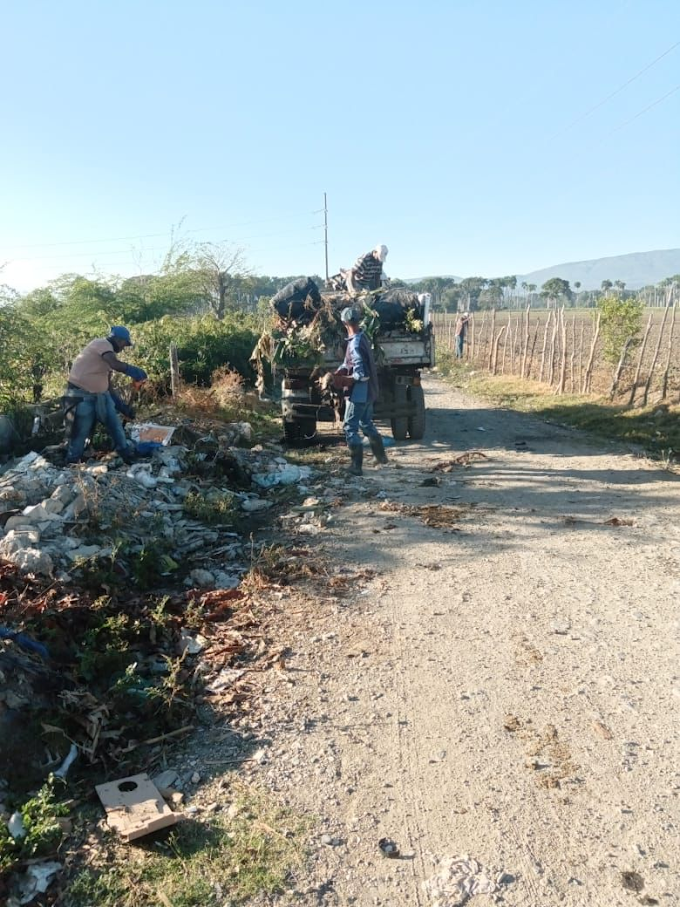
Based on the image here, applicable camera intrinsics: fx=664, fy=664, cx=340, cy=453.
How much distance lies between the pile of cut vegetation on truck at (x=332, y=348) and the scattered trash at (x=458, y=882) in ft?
22.7

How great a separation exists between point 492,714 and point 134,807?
1.66 metres

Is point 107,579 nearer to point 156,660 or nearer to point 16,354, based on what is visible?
point 156,660

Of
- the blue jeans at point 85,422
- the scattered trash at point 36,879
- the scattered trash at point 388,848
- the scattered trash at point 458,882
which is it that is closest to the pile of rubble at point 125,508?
the blue jeans at point 85,422

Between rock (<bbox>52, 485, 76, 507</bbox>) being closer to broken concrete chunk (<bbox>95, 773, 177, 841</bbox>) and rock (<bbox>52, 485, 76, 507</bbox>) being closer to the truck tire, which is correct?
broken concrete chunk (<bbox>95, 773, 177, 841</bbox>)

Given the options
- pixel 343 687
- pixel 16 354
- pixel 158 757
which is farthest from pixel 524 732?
pixel 16 354

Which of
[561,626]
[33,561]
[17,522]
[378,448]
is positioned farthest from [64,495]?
[561,626]

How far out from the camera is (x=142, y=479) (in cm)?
670

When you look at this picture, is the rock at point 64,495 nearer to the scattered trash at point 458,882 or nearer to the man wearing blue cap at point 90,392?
the man wearing blue cap at point 90,392

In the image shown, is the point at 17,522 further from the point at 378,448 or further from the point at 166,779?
the point at 378,448

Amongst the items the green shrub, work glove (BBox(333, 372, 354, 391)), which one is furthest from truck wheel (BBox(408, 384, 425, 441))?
the green shrub

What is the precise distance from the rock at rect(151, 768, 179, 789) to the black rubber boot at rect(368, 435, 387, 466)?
5.49m

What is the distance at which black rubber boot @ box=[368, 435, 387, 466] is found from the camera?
319 inches

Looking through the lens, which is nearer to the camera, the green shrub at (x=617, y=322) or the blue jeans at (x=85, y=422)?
the blue jeans at (x=85, y=422)

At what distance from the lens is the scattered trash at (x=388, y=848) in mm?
2416
